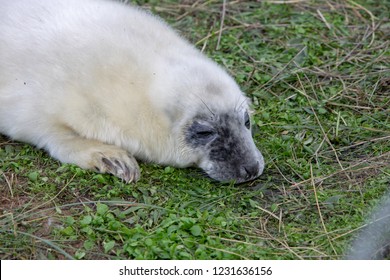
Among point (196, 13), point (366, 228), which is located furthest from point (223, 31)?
point (366, 228)

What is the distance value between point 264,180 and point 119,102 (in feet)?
3.50

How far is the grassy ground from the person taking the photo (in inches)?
174

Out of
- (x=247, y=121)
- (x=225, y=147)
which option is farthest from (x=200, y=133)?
(x=247, y=121)

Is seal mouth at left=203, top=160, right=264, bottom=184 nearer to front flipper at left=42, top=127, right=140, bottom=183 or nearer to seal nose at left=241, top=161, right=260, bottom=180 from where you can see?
seal nose at left=241, top=161, right=260, bottom=180

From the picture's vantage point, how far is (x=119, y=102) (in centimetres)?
510

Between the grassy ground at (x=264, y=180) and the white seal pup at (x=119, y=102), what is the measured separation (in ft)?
0.43

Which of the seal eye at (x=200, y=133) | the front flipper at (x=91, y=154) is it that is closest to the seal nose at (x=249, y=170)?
the seal eye at (x=200, y=133)

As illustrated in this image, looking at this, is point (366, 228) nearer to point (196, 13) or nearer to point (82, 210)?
point (82, 210)

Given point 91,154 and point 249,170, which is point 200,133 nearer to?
point 249,170

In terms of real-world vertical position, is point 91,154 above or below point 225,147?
below

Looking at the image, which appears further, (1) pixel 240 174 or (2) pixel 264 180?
(2) pixel 264 180

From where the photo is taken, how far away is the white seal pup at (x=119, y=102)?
16.7 feet

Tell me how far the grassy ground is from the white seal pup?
0.13 meters

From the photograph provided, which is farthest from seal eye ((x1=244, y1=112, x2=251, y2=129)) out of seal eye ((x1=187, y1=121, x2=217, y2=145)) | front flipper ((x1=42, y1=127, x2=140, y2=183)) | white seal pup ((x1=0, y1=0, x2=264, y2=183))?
front flipper ((x1=42, y1=127, x2=140, y2=183))
